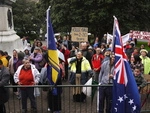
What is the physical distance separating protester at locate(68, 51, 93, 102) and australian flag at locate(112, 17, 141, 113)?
10.5ft

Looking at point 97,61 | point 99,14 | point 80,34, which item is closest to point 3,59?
point 97,61

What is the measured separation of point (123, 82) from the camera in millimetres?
4551

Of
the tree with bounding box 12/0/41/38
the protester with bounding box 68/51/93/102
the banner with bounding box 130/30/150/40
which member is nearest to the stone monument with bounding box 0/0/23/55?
the protester with bounding box 68/51/93/102

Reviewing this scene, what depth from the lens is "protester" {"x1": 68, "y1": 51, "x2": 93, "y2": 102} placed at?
26.1 feet

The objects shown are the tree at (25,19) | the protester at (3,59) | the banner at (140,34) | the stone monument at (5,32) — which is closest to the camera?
the protester at (3,59)

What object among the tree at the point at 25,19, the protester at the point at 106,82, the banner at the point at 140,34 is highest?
the tree at the point at 25,19

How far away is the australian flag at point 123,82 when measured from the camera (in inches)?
178

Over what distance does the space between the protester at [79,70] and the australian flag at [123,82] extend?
3196mm

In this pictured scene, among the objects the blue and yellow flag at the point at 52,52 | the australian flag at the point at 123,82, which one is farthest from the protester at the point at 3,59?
the australian flag at the point at 123,82

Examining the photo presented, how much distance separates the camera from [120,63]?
4.54m

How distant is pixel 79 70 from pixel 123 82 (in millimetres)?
3674

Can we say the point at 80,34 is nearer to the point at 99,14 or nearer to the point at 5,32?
the point at 5,32

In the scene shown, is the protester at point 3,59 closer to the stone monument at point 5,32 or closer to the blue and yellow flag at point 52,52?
the stone monument at point 5,32

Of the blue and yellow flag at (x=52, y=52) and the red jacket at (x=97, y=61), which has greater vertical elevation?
the blue and yellow flag at (x=52, y=52)
